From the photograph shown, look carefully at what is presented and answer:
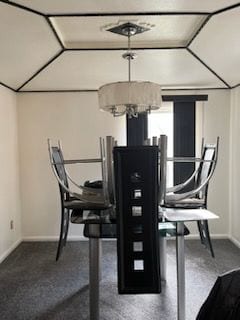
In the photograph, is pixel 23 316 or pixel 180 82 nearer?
pixel 23 316

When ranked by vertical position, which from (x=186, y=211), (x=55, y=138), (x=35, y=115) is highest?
(x=35, y=115)

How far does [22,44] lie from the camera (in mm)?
2881

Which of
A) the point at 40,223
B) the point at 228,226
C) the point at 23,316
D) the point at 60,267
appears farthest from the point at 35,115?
the point at 228,226

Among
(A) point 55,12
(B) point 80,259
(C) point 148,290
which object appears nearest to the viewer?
(C) point 148,290

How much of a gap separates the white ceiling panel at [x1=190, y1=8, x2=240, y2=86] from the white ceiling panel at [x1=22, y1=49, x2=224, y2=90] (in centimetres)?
16

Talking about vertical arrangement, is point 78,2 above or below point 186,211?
above

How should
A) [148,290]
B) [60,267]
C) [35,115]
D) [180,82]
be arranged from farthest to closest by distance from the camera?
[35,115] < [180,82] < [60,267] < [148,290]

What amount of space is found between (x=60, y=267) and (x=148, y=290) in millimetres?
1745

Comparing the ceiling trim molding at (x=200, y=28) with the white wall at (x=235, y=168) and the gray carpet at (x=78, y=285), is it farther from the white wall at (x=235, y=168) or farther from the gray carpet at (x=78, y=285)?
the gray carpet at (x=78, y=285)

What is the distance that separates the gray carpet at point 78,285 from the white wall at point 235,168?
0.79ft

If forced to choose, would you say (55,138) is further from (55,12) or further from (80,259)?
(55,12)

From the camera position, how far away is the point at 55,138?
450 cm

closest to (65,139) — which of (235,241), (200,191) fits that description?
(200,191)

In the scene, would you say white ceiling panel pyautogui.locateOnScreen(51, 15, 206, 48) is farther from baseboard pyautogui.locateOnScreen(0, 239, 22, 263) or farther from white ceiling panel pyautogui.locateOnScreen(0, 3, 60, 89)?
baseboard pyautogui.locateOnScreen(0, 239, 22, 263)
